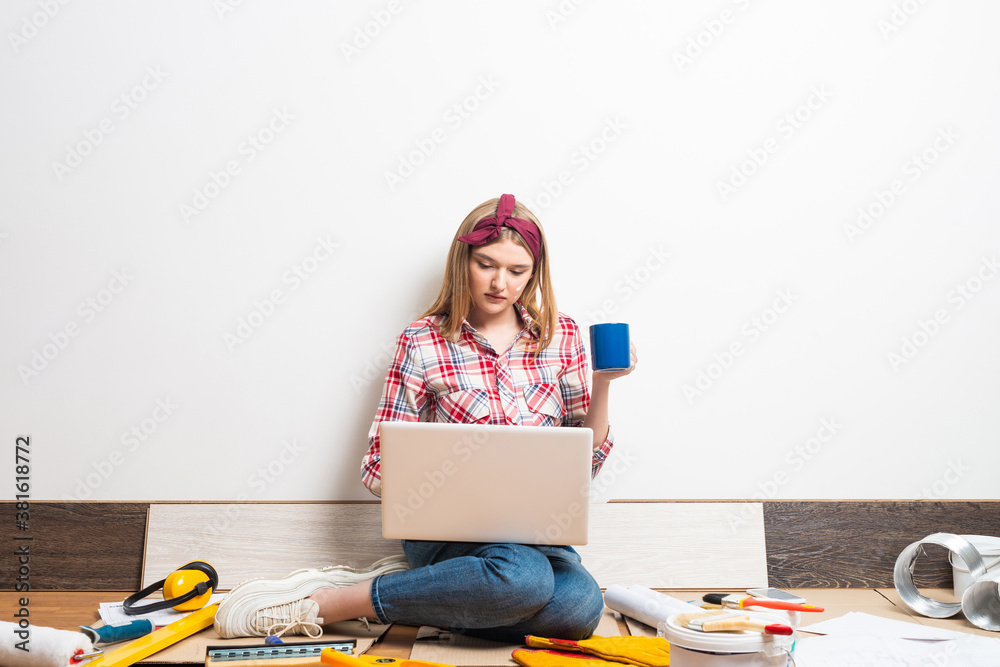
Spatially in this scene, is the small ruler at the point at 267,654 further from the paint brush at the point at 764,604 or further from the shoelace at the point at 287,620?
the paint brush at the point at 764,604

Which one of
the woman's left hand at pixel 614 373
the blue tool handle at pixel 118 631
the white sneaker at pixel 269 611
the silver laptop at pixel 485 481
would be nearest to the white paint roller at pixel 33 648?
the blue tool handle at pixel 118 631

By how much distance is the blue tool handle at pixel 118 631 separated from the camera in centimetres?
134

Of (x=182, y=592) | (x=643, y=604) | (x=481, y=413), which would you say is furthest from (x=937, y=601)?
(x=182, y=592)

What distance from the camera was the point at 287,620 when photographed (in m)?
1.42

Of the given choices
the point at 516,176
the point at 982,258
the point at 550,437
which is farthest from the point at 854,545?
the point at 516,176

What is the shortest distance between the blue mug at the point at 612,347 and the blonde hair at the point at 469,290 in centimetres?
38

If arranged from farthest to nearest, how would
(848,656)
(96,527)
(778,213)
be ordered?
(778,213) → (96,527) → (848,656)

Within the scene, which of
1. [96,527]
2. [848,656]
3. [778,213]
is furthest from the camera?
[778,213]

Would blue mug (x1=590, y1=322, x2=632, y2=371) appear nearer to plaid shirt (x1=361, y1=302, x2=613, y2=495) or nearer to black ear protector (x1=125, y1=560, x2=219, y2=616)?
plaid shirt (x1=361, y1=302, x2=613, y2=495)

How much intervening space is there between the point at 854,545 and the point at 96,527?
2012 millimetres

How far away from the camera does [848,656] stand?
126cm

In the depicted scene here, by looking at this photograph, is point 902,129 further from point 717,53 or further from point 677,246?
point 677,246

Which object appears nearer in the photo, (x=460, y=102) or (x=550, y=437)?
(x=550, y=437)

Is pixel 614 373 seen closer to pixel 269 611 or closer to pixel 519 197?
pixel 519 197
